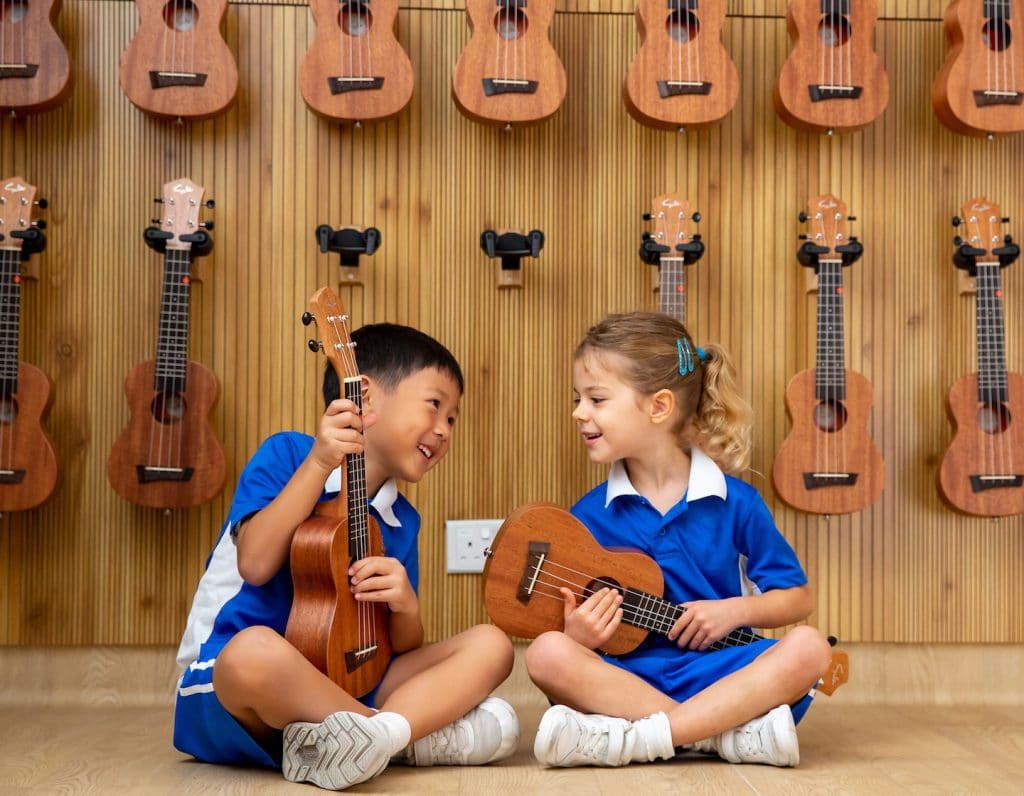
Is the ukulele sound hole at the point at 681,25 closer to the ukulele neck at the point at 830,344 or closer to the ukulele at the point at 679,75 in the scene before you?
the ukulele at the point at 679,75

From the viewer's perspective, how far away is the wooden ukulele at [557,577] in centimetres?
186

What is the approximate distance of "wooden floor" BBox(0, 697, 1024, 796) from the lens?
5.34 feet

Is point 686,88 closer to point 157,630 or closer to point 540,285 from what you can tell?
point 540,285

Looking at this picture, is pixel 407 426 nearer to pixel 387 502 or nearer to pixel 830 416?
pixel 387 502

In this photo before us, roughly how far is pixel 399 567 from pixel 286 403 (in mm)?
737

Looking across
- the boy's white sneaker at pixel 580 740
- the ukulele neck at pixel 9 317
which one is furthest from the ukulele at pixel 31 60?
the boy's white sneaker at pixel 580 740

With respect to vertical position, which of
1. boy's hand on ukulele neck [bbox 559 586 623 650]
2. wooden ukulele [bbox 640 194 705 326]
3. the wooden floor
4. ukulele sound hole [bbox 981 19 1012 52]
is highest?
ukulele sound hole [bbox 981 19 1012 52]

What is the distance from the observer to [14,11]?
228 cm

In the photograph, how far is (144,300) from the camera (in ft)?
7.84

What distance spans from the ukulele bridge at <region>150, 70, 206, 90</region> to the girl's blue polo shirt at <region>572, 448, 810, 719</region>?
116 cm

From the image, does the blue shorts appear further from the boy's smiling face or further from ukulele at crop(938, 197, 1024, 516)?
ukulele at crop(938, 197, 1024, 516)

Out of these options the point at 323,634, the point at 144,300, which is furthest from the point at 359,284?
the point at 323,634

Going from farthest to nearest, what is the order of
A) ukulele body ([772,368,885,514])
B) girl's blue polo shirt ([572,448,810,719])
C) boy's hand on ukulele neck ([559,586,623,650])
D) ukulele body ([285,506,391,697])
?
1. ukulele body ([772,368,885,514])
2. girl's blue polo shirt ([572,448,810,719])
3. boy's hand on ukulele neck ([559,586,623,650])
4. ukulele body ([285,506,391,697])

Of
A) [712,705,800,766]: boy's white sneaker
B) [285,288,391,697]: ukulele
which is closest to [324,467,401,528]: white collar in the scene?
[285,288,391,697]: ukulele
